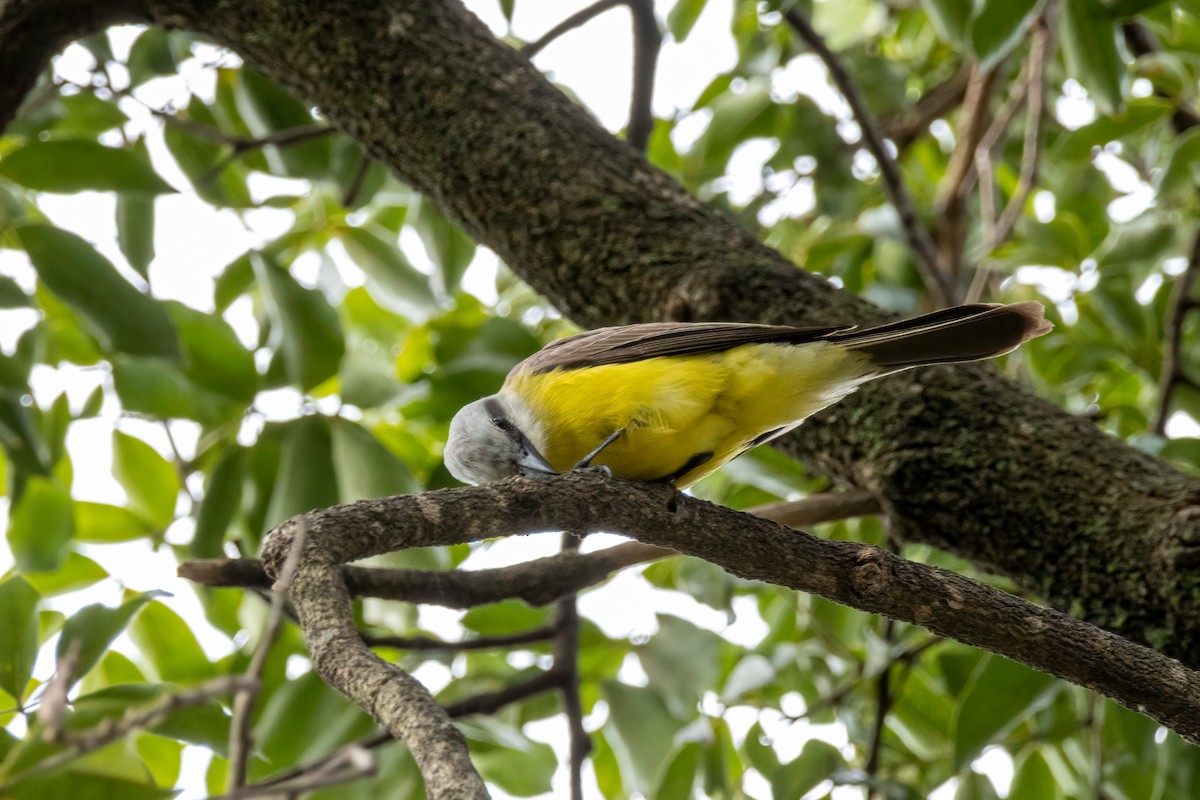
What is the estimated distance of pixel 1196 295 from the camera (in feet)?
13.2

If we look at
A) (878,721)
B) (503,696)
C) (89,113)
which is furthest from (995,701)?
(89,113)

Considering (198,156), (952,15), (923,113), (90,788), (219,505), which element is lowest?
(90,788)

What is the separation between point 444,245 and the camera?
4273mm

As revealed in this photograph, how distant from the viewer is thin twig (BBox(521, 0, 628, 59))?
12.3ft

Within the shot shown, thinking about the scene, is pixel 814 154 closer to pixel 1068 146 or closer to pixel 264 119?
pixel 1068 146

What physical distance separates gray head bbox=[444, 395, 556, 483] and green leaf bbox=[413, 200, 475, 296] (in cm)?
94

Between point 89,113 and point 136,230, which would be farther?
point 89,113

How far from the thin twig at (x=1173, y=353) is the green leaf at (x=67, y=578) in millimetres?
3335

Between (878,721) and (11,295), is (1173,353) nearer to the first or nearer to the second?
(878,721)

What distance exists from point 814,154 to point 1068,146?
51.1 inches

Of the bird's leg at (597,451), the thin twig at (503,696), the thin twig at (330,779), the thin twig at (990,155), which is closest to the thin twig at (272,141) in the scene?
the bird's leg at (597,451)

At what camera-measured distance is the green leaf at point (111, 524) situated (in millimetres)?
3775

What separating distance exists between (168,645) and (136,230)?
1.28 metres

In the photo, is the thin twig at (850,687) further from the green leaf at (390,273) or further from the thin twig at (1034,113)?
the green leaf at (390,273)
